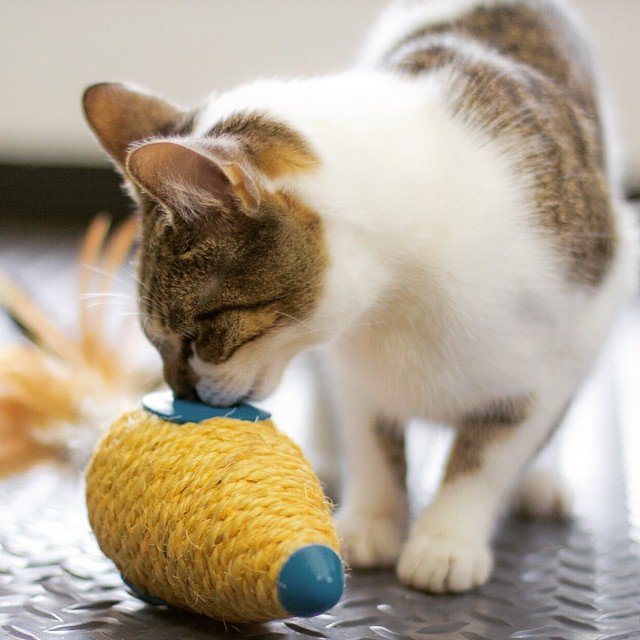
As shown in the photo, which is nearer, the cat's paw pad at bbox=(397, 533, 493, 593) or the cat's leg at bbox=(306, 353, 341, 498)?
the cat's paw pad at bbox=(397, 533, 493, 593)

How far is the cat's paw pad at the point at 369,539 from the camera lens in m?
1.22

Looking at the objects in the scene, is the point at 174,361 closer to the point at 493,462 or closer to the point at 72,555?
the point at 72,555

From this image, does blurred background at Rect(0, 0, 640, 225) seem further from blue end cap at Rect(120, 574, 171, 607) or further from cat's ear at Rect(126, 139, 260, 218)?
blue end cap at Rect(120, 574, 171, 607)

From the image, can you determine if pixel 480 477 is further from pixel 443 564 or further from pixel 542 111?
pixel 542 111

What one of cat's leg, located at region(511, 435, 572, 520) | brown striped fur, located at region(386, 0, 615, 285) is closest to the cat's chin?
brown striped fur, located at region(386, 0, 615, 285)

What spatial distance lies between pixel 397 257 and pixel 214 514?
14.4 inches

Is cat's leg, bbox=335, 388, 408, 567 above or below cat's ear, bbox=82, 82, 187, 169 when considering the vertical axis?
below

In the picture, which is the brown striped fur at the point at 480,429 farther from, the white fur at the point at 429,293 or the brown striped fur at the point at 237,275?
the brown striped fur at the point at 237,275

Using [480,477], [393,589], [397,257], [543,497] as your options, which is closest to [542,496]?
[543,497]

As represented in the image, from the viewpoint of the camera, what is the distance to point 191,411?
1.04 m

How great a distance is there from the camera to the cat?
104 centimetres

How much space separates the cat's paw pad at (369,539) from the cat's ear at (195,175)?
0.44m

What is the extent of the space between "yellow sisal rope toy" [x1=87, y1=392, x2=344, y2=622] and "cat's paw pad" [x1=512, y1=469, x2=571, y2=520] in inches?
21.2

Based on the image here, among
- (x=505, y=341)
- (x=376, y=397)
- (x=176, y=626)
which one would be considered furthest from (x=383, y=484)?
(x=176, y=626)
